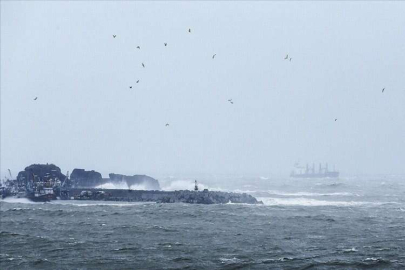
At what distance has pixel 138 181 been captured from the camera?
143375 mm

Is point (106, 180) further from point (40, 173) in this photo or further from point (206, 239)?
point (206, 239)

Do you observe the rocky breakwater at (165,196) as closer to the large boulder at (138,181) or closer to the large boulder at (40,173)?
the large boulder at (40,173)

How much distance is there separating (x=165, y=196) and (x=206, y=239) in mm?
48737

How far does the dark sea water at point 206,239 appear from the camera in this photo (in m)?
36.9

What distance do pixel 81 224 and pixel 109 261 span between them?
24.4 m

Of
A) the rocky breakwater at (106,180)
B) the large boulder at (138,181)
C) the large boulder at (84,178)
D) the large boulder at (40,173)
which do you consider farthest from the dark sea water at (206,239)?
the large boulder at (138,181)

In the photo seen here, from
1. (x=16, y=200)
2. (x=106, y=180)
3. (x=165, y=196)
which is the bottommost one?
(x=16, y=200)

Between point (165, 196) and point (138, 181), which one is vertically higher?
point (138, 181)

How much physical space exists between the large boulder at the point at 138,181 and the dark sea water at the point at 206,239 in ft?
217

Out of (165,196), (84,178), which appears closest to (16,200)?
(84,178)

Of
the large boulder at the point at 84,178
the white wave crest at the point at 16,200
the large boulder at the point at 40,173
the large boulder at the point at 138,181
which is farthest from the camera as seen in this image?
the large boulder at the point at 138,181

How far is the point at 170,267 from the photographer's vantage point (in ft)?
116

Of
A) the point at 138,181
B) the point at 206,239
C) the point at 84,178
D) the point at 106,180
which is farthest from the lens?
the point at 138,181

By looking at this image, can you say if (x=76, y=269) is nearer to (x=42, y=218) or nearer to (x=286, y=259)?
(x=286, y=259)
